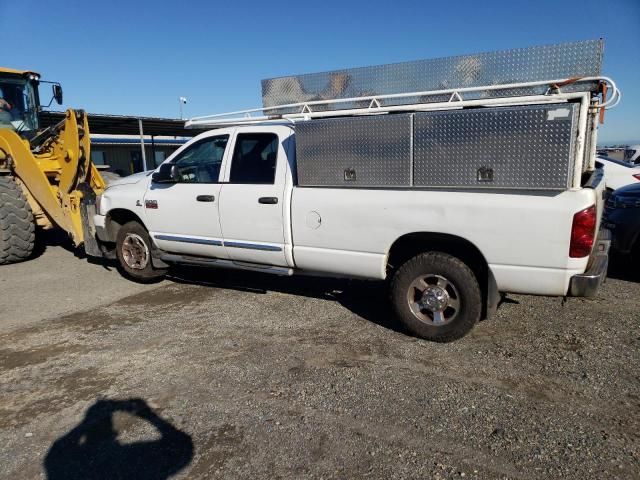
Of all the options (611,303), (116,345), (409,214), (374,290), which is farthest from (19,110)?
(611,303)

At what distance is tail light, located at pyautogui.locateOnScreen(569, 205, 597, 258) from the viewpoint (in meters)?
3.50

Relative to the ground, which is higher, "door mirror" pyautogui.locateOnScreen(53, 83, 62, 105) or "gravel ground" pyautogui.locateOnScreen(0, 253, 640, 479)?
"door mirror" pyautogui.locateOnScreen(53, 83, 62, 105)

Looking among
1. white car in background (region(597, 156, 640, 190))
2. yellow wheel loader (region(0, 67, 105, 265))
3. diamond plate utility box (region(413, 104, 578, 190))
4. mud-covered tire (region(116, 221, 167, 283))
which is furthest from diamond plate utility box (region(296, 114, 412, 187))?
white car in background (region(597, 156, 640, 190))

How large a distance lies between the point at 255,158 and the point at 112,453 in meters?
3.29

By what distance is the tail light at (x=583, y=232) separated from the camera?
3496mm

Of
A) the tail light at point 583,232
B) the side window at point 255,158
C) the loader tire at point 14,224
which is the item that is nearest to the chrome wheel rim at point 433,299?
the tail light at point 583,232

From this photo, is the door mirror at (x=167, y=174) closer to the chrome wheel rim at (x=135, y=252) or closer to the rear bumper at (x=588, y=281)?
the chrome wheel rim at (x=135, y=252)

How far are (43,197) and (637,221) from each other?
8641mm

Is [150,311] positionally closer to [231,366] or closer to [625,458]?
[231,366]

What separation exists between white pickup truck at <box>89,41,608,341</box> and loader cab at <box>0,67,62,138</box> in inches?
200

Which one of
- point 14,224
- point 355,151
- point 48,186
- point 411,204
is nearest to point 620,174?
point 411,204

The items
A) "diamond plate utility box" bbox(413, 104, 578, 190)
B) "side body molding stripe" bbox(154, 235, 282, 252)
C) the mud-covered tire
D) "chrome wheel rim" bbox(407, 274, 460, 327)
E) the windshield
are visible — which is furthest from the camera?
the windshield

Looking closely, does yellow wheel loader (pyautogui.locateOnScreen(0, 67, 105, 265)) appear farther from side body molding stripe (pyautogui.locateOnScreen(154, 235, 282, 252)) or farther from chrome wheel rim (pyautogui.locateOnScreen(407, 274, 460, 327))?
chrome wheel rim (pyautogui.locateOnScreen(407, 274, 460, 327))

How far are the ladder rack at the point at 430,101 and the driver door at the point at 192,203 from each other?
0.46 metres
